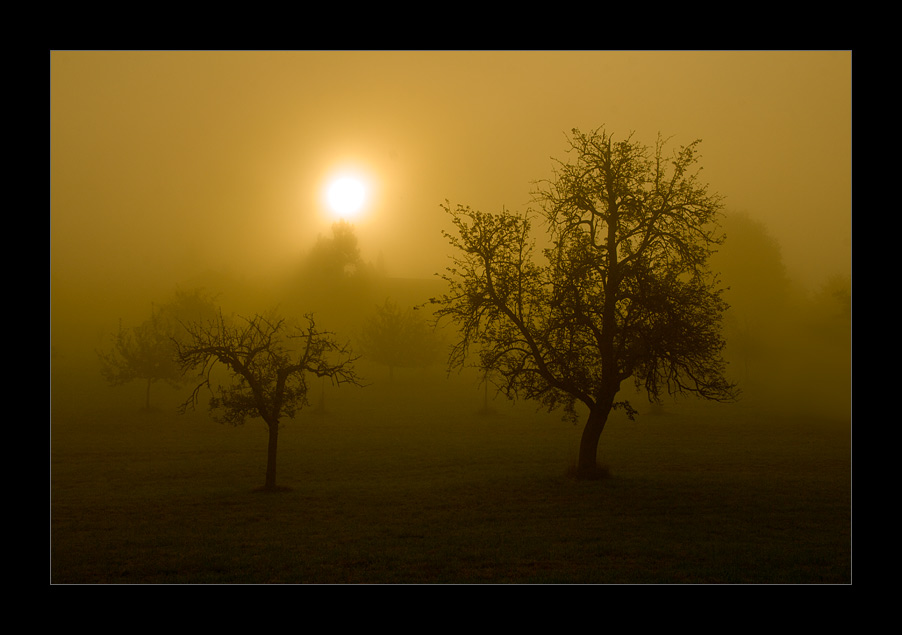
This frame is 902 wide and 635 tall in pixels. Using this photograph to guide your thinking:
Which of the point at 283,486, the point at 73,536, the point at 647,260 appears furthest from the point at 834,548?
the point at 73,536

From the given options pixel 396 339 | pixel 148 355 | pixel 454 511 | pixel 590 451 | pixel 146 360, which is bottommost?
pixel 454 511

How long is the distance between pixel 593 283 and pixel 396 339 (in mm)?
33431

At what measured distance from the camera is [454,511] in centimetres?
1677

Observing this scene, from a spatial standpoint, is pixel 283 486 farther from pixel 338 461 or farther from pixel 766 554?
pixel 766 554

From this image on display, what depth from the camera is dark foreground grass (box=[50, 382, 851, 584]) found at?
1234 centimetres

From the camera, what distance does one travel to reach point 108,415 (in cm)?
A: 4322

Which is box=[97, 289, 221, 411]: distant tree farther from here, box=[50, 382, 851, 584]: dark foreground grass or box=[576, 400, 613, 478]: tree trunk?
box=[576, 400, 613, 478]: tree trunk

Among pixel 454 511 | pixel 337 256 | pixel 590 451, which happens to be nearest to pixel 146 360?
pixel 337 256

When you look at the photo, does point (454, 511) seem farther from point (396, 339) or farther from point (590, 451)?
point (396, 339)

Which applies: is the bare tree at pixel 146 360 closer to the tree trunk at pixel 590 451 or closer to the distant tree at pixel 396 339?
the distant tree at pixel 396 339

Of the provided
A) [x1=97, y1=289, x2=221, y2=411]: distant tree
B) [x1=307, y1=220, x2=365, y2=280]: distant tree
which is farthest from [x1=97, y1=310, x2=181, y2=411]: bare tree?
[x1=307, y1=220, x2=365, y2=280]: distant tree

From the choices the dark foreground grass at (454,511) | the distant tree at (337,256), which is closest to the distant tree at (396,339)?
the distant tree at (337,256)

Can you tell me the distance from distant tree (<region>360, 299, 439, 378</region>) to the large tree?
31286mm

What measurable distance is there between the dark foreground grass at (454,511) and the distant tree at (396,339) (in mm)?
19617
